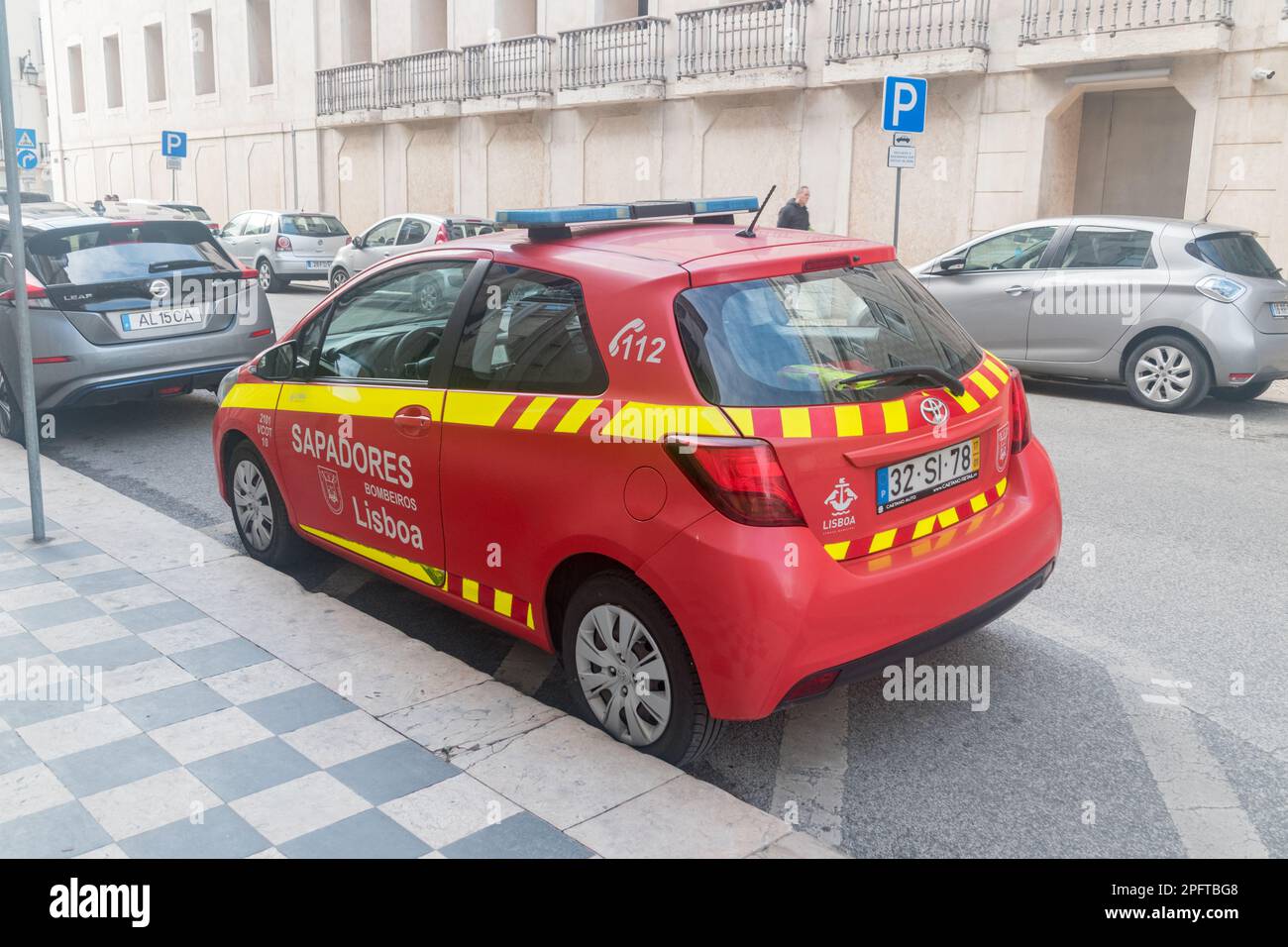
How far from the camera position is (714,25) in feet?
72.3

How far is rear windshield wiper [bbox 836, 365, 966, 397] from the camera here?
354cm

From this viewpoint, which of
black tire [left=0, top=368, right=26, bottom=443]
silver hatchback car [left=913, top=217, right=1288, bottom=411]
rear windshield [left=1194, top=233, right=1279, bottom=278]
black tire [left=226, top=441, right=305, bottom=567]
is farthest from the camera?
rear windshield [left=1194, top=233, right=1279, bottom=278]

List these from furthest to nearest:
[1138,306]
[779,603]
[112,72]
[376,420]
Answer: [112,72] < [1138,306] < [376,420] < [779,603]

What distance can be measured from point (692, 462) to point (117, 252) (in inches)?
261

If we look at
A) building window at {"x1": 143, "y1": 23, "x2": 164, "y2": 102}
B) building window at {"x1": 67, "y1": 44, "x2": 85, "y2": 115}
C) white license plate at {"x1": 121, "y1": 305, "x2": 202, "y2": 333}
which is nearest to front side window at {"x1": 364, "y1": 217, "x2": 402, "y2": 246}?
white license plate at {"x1": 121, "y1": 305, "x2": 202, "y2": 333}

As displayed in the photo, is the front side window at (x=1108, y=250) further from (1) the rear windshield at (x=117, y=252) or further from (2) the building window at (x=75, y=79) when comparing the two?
(2) the building window at (x=75, y=79)

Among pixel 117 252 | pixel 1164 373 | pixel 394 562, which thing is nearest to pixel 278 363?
pixel 394 562

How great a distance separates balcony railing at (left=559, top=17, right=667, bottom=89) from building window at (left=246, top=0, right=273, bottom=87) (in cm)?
1375

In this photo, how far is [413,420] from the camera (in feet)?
14.0

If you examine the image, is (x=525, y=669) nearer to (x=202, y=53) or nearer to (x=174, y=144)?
(x=174, y=144)

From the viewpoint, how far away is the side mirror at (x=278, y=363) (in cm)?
516

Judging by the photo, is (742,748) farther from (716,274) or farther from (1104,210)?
(1104,210)

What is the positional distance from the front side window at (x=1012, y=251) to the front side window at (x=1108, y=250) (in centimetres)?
28

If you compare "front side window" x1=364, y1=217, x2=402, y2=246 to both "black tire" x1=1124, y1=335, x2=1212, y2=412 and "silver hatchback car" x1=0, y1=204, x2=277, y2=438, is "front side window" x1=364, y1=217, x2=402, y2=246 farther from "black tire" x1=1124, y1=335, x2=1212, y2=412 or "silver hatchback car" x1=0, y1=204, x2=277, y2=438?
"black tire" x1=1124, y1=335, x2=1212, y2=412
